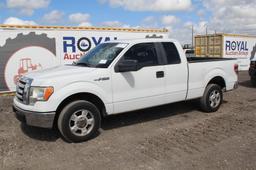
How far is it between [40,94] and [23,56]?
627cm

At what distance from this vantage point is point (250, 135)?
557 cm

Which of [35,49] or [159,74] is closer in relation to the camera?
[159,74]

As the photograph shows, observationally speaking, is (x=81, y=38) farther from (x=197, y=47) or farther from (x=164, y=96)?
(x=197, y=47)

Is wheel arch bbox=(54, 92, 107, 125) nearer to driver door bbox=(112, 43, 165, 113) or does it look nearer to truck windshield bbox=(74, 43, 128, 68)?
driver door bbox=(112, 43, 165, 113)

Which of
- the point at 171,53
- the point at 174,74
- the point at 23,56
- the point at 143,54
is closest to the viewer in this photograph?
the point at 143,54

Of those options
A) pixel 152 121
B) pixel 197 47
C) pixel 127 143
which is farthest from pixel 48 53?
pixel 197 47

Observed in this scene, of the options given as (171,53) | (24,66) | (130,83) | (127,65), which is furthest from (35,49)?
(127,65)

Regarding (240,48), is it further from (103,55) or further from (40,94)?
(40,94)

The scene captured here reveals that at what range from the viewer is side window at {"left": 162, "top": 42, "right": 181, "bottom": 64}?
6425 millimetres

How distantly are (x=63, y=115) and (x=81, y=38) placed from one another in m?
7.34

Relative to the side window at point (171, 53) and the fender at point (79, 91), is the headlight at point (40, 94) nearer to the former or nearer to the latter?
the fender at point (79, 91)

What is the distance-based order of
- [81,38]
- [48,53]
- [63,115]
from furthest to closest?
1. [81,38]
2. [48,53]
3. [63,115]

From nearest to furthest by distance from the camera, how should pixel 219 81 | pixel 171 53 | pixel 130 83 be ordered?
pixel 130 83 < pixel 171 53 < pixel 219 81

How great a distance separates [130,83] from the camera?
573 centimetres
